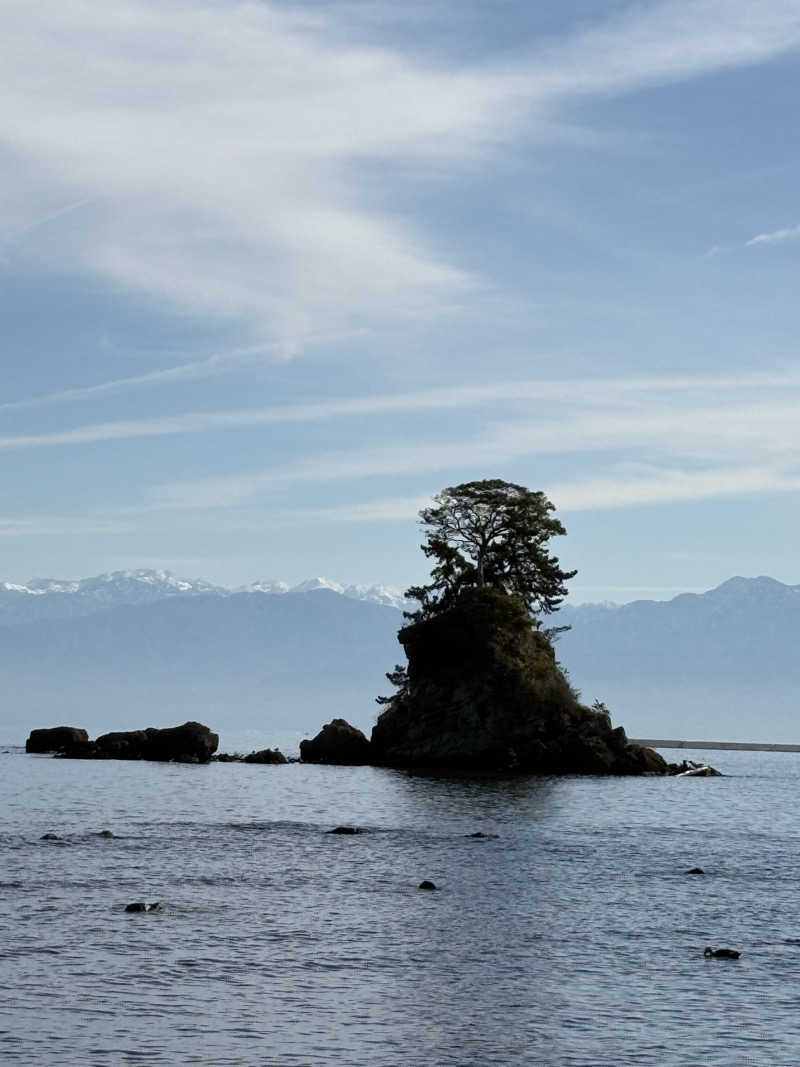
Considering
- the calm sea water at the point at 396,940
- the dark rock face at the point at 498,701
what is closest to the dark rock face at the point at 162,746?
the dark rock face at the point at 498,701

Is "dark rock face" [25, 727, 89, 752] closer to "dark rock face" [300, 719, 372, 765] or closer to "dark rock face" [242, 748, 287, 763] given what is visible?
"dark rock face" [242, 748, 287, 763]

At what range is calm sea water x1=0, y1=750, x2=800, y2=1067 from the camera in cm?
3288

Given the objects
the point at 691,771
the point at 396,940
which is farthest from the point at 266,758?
the point at 396,940

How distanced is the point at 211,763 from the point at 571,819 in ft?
269

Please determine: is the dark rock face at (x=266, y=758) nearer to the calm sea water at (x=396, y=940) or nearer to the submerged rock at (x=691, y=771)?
the submerged rock at (x=691, y=771)

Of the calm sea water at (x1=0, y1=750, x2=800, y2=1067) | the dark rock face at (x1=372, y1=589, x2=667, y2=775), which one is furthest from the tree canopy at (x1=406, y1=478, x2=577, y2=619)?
the calm sea water at (x1=0, y1=750, x2=800, y2=1067)

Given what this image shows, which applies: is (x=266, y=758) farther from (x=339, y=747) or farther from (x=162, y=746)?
(x=339, y=747)

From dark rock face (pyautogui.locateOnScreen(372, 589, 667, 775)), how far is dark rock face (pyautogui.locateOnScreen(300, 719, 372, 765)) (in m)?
Answer: 12.7

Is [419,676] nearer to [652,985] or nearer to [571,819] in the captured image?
[571,819]

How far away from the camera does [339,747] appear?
15238cm

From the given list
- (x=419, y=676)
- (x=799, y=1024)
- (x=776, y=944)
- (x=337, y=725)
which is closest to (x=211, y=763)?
(x=337, y=725)

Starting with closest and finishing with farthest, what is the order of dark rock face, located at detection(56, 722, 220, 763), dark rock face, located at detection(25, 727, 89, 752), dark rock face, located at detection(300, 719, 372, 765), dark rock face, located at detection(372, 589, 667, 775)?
1. dark rock face, located at detection(372, 589, 667, 775)
2. dark rock face, located at detection(300, 719, 372, 765)
3. dark rock face, located at detection(56, 722, 220, 763)
4. dark rock face, located at detection(25, 727, 89, 752)

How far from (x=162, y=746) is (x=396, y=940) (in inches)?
4842

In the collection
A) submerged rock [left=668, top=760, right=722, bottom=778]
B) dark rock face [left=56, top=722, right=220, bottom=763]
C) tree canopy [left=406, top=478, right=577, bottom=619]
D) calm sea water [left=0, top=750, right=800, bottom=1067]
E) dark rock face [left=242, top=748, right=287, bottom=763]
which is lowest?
calm sea water [left=0, top=750, right=800, bottom=1067]
